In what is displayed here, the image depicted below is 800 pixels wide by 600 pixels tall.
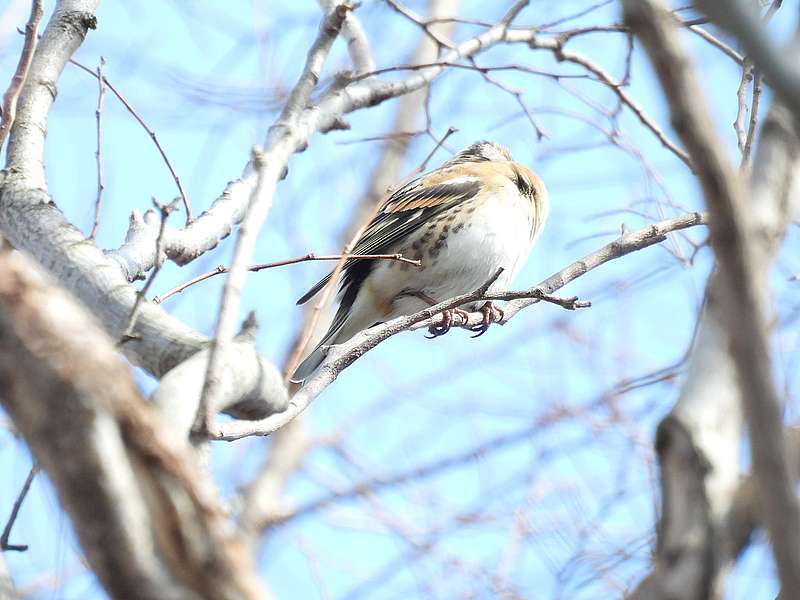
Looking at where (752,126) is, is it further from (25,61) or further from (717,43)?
(25,61)

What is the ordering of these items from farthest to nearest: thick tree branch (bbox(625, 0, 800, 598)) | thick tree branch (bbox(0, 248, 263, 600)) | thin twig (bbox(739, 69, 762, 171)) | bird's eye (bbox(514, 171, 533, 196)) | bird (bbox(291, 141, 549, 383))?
bird's eye (bbox(514, 171, 533, 196))
bird (bbox(291, 141, 549, 383))
thin twig (bbox(739, 69, 762, 171))
thick tree branch (bbox(0, 248, 263, 600))
thick tree branch (bbox(625, 0, 800, 598))

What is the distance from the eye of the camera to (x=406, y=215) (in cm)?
641

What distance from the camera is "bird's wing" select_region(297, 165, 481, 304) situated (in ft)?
20.7

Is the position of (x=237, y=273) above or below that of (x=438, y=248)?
below

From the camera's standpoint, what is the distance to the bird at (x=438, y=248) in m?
6.13

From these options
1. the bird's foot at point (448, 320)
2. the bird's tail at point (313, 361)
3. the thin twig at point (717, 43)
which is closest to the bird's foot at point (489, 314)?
the bird's foot at point (448, 320)

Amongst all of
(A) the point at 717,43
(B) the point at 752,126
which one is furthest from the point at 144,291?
(A) the point at 717,43

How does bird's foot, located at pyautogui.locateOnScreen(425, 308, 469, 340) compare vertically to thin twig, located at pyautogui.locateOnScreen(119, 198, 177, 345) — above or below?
above

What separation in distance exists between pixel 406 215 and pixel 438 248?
14.5 inches

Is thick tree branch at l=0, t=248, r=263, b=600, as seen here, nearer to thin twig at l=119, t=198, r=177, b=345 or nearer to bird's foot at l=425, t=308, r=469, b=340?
thin twig at l=119, t=198, r=177, b=345

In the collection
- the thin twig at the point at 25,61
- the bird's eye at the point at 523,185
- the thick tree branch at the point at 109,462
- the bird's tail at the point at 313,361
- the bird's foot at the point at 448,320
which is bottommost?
the thick tree branch at the point at 109,462

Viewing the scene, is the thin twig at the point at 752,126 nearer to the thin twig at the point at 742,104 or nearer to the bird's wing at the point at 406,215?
the thin twig at the point at 742,104

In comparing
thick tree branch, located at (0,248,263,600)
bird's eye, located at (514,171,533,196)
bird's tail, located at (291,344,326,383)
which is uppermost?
bird's eye, located at (514,171,533,196)

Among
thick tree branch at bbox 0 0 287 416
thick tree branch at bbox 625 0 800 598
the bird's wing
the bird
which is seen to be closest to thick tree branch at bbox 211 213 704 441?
thick tree branch at bbox 0 0 287 416
